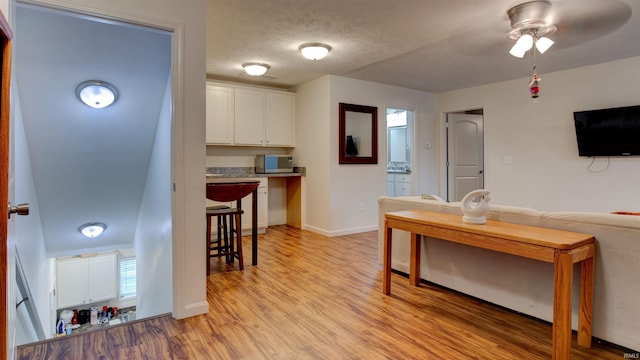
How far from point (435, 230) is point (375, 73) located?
3.03 meters

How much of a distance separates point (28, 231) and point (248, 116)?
292 centimetres

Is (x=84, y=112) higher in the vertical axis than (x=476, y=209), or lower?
higher

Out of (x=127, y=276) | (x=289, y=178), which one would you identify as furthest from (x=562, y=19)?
(x=127, y=276)

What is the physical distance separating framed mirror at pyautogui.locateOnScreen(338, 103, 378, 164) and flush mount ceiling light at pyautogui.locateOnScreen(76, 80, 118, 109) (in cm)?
291

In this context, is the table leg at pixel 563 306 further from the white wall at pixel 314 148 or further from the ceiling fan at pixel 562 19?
the white wall at pixel 314 148

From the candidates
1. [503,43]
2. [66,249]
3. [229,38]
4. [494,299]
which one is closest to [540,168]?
[503,43]

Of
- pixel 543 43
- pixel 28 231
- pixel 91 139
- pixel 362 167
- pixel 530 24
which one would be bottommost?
pixel 28 231

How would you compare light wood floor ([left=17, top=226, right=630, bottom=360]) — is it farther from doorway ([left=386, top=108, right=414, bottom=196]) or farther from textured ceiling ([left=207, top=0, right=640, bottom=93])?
doorway ([left=386, top=108, right=414, bottom=196])

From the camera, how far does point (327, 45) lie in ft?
11.8

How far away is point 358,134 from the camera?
5.21 m

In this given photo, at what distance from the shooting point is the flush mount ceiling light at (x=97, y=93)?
274 cm

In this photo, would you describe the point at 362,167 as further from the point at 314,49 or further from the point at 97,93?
the point at 97,93

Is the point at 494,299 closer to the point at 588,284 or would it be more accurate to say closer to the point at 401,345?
the point at 588,284

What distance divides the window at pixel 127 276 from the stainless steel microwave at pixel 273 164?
3.01 m
